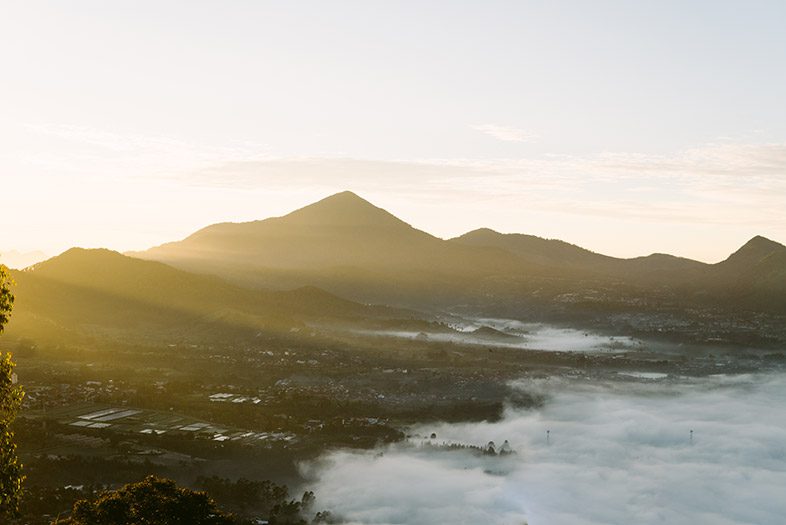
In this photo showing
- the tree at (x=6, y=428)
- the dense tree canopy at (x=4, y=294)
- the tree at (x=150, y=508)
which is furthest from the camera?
the tree at (x=150, y=508)

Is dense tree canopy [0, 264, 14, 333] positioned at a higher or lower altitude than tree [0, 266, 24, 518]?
higher

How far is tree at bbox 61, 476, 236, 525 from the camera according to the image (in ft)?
112

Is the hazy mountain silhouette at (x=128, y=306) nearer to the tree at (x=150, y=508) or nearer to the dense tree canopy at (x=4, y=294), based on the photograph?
the tree at (x=150, y=508)

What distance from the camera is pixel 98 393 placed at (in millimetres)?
98375

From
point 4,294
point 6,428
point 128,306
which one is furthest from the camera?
point 128,306

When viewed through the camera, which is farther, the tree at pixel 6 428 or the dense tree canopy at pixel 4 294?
the tree at pixel 6 428

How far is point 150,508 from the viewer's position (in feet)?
115

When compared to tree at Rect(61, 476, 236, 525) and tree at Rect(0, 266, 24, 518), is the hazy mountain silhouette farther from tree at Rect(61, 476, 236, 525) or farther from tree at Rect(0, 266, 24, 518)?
tree at Rect(0, 266, 24, 518)

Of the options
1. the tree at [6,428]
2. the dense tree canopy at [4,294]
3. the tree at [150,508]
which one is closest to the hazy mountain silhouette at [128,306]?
the tree at [150,508]

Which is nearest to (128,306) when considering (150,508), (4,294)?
(150,508)

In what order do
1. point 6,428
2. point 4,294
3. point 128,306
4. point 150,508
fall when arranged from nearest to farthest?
point 4,294 → point 6,428 → point 150,508 → point 128,306

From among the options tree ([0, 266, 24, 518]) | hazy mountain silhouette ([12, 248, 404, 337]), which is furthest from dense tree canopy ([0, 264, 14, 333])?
hazy mountain silhouette ([12, 248, 404, 337])

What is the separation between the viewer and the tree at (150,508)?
34.2 m

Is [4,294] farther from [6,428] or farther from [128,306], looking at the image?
[128,306]
